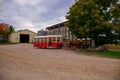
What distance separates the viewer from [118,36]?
104 ft

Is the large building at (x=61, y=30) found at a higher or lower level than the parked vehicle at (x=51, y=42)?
higher

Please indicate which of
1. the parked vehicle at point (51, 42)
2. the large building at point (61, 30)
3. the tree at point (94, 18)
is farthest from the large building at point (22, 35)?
the tree at point (94, 18)

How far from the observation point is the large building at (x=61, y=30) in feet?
147

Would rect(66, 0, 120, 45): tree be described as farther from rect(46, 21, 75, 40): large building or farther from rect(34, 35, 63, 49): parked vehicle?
rect(46, 21, 75, 40): large building

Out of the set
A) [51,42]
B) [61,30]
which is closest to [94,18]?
[51,42]

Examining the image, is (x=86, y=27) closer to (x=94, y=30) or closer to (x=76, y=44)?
(x=94, y=30)

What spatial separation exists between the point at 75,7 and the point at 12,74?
75.4 ft

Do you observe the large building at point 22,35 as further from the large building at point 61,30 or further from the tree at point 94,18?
the tree at point 94,18

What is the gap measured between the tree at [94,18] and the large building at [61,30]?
35.1 feet

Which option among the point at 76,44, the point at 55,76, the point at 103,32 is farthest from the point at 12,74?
the point at 76,44

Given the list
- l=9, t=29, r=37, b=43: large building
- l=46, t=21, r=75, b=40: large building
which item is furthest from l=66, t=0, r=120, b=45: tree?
l=9, t=29, r=37, b=43: large building

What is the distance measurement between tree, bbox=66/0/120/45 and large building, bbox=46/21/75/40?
10.7 m

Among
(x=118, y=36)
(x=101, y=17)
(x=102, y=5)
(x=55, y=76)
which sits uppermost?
(x=102, y=5)

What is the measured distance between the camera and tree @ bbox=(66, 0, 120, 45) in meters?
28.9
